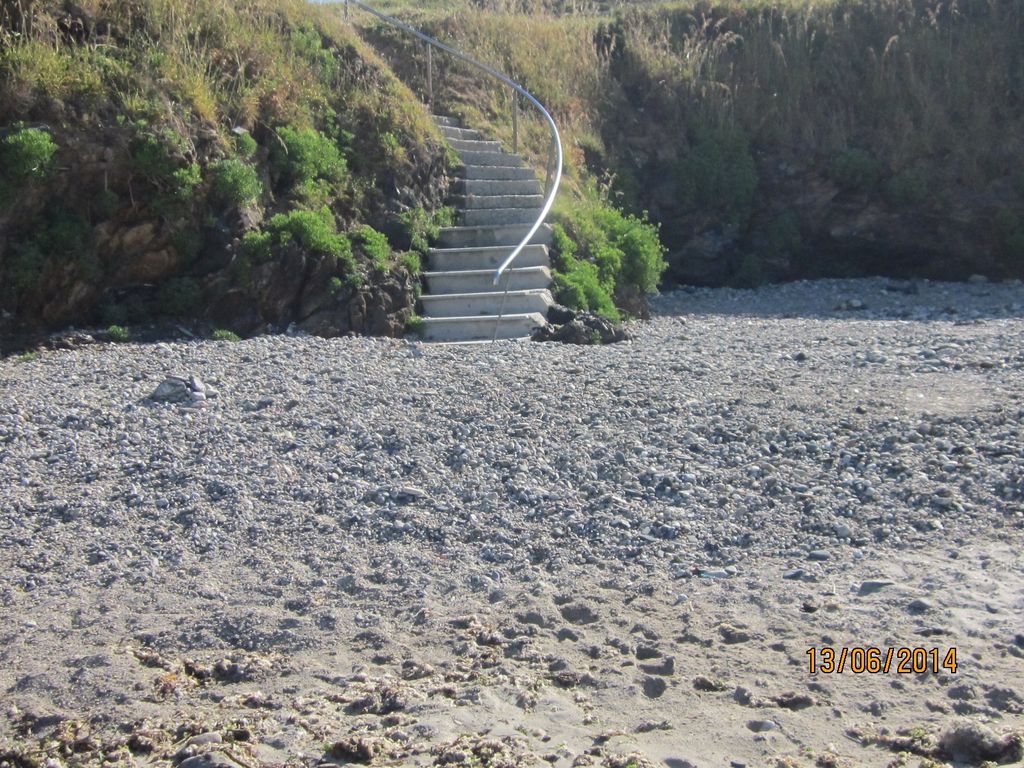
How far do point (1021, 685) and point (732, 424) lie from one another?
9.14ft

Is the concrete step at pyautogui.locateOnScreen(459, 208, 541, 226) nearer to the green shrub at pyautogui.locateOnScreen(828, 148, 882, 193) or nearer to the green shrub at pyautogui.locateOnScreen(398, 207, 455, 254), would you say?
the green shrub at pyautogui.locateOnScreen(398, 207, 455, 254)

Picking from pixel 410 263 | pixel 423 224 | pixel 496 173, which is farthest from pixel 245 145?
pixel 496 173

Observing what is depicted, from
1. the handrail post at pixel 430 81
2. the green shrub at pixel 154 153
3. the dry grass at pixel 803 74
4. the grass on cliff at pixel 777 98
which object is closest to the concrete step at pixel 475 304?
the green shrub at pixel 154 153

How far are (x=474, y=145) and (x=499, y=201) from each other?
1.20m

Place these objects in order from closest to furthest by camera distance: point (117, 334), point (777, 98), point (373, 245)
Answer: point (117, 334)
point (373, 245)
point (777, 98)

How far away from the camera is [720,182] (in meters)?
14.9

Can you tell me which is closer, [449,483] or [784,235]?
[449,483]

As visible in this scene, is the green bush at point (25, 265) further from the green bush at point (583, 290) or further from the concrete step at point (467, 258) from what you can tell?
the green bush at point (583, 290)

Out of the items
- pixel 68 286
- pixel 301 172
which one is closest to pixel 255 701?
pixel 68 286

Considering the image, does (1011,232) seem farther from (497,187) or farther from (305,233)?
(305,233)

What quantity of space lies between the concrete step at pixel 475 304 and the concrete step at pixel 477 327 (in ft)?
0.89

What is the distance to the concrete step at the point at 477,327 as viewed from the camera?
948 cm

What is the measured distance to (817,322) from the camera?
1137 cm

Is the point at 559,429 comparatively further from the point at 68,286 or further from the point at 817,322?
the point at 817,322
